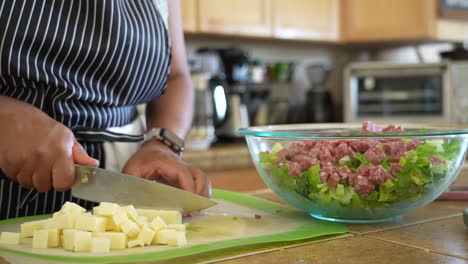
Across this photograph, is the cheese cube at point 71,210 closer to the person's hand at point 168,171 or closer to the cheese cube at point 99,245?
the cheese cube at point 99,245

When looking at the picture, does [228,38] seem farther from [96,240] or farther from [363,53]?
[96,240]

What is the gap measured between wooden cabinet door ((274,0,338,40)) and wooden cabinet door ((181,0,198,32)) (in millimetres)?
489

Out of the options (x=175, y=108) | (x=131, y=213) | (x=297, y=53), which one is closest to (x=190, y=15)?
(x=297, y=53)

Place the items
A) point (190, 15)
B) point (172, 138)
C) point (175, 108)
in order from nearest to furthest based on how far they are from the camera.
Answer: point (172, 138)
point (175, 108)
point (190, 15)

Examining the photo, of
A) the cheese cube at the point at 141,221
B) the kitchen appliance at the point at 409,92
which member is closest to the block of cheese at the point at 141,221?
the cheese cube at the point at 141,221

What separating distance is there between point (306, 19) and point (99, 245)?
2.69m

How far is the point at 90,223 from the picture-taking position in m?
0.67

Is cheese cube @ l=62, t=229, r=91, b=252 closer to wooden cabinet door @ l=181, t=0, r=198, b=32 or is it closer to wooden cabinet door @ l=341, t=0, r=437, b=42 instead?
wooden cabinet door @ l=181, t=0, r=198, b=32

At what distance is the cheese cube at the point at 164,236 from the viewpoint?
0.68 metres

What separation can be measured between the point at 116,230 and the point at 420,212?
0.46 m

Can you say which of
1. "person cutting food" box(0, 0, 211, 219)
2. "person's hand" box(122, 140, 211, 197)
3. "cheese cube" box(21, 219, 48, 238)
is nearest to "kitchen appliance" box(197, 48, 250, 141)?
"person cutting food" box(0, 0, 211, 219)

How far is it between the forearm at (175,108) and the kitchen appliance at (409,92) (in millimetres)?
2109

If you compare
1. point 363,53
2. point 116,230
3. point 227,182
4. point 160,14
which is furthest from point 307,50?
point 116,230

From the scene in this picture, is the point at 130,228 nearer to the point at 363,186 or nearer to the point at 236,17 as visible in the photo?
the point at 363,186
